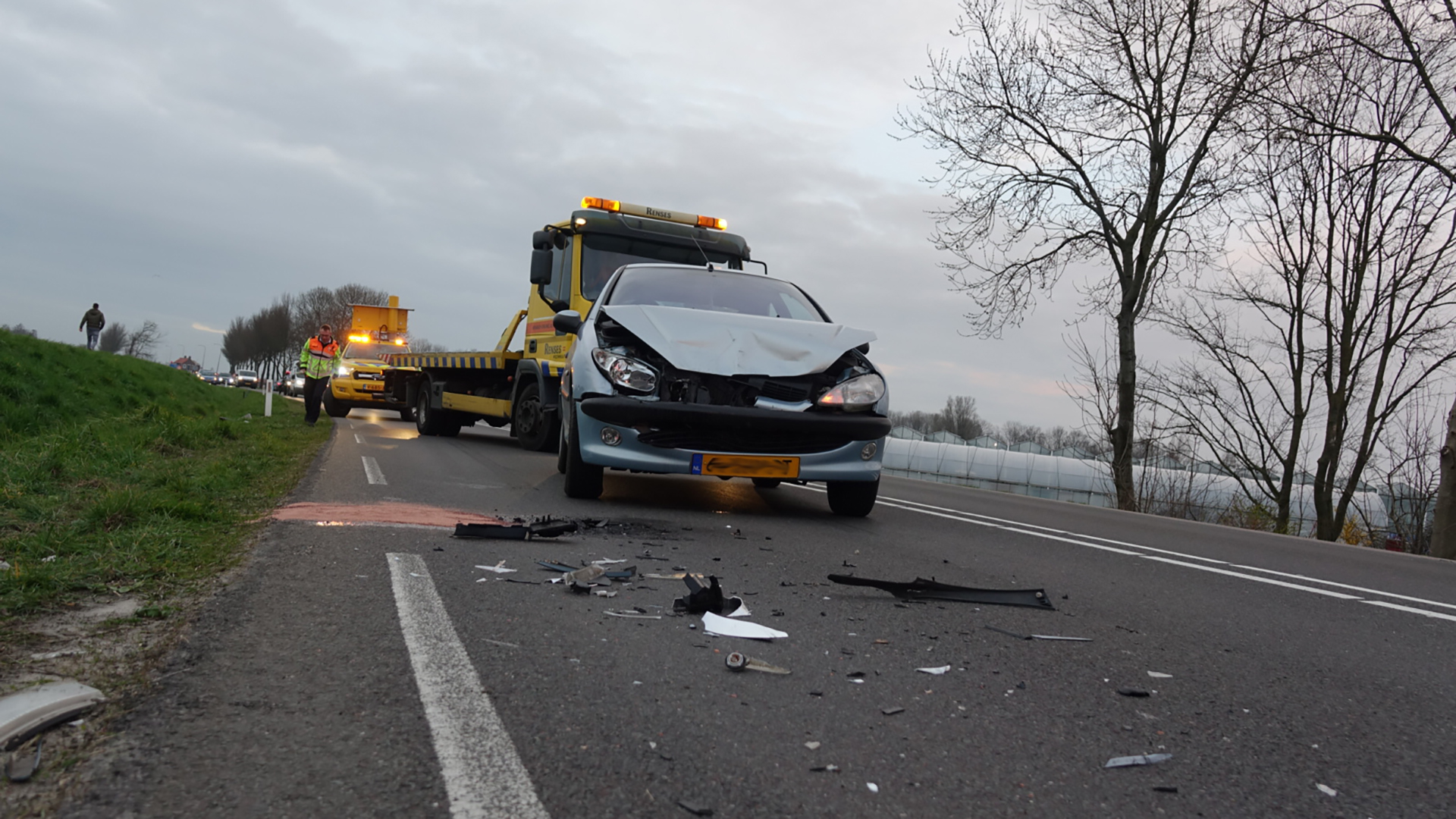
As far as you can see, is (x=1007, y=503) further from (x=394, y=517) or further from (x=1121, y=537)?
(x=394, y=517)

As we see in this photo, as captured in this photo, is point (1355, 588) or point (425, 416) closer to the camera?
point (1355, 588)

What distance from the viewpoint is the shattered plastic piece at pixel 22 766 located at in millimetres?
1817

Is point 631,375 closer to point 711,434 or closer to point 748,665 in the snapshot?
point 711,434

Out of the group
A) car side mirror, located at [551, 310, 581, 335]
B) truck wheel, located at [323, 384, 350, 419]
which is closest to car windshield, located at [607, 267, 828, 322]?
car side mirror, located at [551, 310, 581, 335]

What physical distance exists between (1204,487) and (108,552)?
19.8 m

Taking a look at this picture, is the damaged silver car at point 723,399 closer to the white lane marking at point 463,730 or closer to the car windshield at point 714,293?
the car windshield at point 714,293

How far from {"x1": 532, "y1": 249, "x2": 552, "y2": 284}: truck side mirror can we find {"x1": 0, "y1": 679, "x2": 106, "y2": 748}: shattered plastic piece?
979 centimetres

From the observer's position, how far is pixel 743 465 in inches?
254

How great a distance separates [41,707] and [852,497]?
5.73 meters

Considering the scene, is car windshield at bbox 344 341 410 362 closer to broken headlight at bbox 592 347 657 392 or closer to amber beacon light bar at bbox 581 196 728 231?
amber beacon light bar at bbox 581 196 728 231

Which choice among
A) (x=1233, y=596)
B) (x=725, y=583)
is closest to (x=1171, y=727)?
(x=725, y=583)

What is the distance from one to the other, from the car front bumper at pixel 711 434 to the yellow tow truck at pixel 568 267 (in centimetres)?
436

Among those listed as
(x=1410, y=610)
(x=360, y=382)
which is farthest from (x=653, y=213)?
(x=360, y=382)

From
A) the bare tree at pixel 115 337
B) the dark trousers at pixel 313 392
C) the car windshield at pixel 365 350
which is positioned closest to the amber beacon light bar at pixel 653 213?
the dark trousers at pixel 313 392
